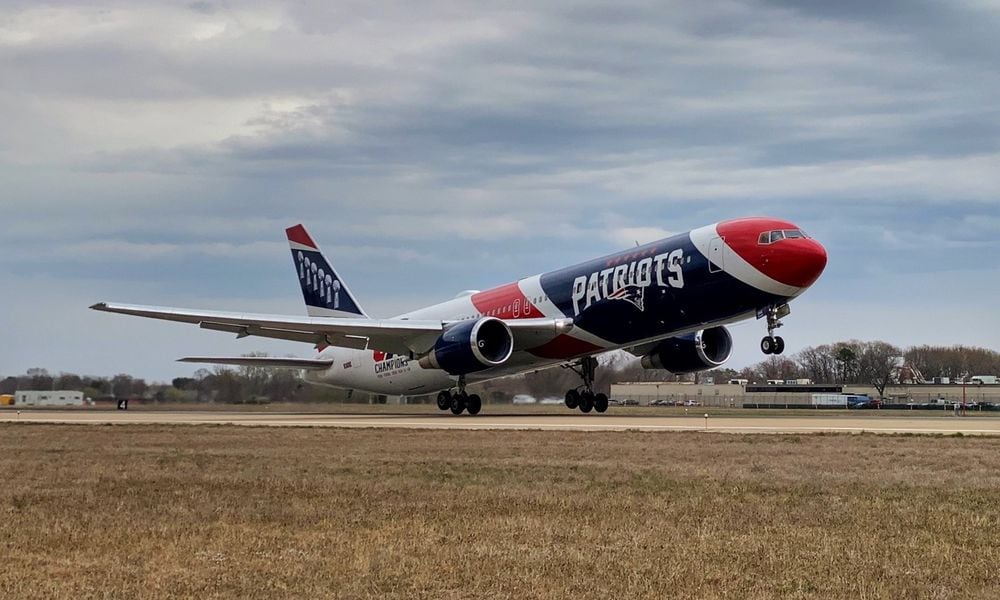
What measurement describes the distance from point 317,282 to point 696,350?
65.6ft

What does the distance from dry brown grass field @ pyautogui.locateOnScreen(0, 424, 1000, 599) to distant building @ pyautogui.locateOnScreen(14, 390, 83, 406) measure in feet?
151

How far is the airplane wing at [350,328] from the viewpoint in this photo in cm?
4078

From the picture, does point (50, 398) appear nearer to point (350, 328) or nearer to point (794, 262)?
point (350, 328)

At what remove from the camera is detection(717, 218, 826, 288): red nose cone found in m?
34.0

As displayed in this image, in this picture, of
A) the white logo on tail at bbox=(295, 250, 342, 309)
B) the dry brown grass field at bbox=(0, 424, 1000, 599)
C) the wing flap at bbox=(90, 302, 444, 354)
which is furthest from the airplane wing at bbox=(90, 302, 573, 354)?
the dry brown grass field at bbox=(0, 424, 1000, 599)

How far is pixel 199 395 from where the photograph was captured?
59562mm

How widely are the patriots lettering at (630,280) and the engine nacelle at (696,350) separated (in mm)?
5919

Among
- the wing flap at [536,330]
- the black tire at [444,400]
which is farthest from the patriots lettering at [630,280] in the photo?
the black tire at [444,400]

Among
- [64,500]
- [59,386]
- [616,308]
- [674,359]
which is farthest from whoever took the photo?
[59,386]

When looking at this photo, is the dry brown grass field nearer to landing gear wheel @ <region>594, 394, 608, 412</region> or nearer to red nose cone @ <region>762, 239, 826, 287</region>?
red nose cone @ <region>762, 239, 826, 287</region>

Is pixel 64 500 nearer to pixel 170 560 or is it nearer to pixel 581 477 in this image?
pixel 170 560

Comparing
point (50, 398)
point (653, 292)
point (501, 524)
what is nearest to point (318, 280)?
point (50, 398)

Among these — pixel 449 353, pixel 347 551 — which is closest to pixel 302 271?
pixel 449 353

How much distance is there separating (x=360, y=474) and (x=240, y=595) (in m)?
8.51
